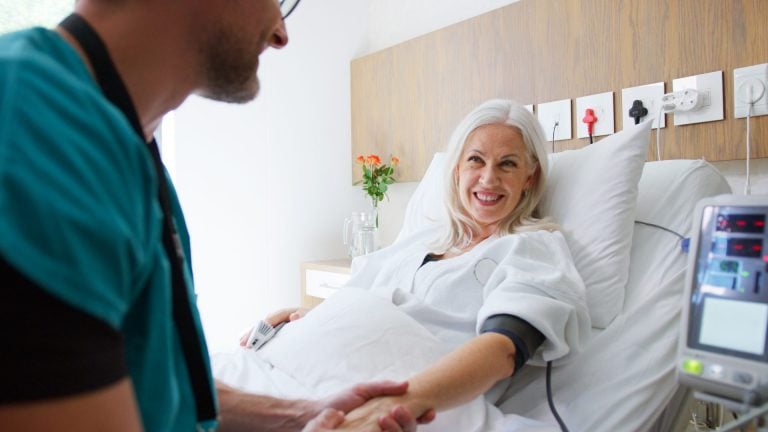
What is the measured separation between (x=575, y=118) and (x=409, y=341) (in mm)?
1180

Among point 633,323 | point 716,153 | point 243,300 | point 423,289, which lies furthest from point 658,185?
point 243,300

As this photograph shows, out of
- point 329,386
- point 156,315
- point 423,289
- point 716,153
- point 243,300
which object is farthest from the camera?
point 243,300

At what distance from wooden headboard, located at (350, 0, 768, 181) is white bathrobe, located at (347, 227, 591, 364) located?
0.70m

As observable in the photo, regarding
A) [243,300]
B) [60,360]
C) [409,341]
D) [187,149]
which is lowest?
[243,300]

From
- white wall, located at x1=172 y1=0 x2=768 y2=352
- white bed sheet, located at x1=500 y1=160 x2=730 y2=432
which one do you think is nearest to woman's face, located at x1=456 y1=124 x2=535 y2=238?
white bed sheet, located at x1=500 y1=160 x2=730 y2=432

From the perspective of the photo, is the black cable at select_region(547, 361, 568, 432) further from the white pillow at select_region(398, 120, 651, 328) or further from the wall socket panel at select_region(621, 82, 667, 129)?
the wall socket panel at select_region(621, 82, 667, 129)

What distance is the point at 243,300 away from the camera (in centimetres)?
273

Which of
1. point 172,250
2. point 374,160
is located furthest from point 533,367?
point 374,160

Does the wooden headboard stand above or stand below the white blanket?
above

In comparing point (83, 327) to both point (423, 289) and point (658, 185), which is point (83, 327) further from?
point (658, 185)

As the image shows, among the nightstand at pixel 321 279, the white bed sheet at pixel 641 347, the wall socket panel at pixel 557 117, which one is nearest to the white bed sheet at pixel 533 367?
the white bed sheet at pixel 641 347

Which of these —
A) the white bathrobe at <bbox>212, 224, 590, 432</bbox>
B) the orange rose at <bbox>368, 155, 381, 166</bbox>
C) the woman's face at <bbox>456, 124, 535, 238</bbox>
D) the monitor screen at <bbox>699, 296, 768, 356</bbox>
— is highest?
the orange rose at <bbox>368, 155, 381, 166</bbox>

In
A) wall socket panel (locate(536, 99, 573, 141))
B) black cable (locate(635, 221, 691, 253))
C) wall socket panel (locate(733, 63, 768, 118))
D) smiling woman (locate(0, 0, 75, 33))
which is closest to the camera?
black cable (locate(635, 221, 691, 253))

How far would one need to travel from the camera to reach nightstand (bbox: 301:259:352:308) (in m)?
2.40
